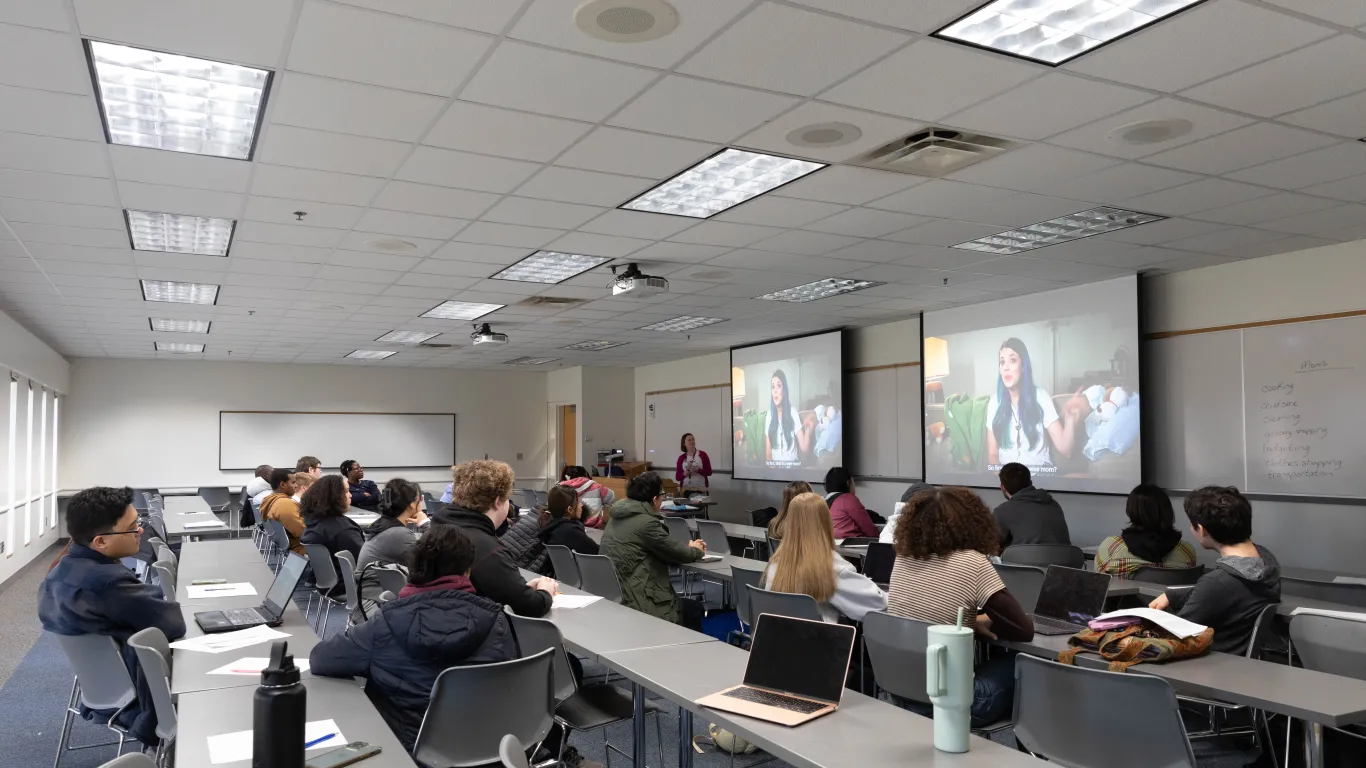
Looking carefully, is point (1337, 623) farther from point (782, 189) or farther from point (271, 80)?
point (271, 80)

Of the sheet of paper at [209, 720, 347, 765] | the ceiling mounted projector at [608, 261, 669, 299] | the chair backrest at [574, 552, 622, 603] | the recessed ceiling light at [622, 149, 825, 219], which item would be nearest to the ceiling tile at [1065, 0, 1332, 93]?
the recessed ceiling light at [622, 149, 825, 219]

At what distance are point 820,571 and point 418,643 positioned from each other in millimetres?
1747

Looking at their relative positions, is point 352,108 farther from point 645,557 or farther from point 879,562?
point 879,562

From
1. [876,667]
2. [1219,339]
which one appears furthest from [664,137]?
[1219,339]

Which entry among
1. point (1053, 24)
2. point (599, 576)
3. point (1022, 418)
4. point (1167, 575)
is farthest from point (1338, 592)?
point (1022, 418)

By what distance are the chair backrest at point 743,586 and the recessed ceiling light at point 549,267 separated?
2.90 m

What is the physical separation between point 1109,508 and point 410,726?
21.9 feet

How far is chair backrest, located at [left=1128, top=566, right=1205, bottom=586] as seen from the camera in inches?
182

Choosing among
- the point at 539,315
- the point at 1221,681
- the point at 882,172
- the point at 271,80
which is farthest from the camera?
the point at 539,315

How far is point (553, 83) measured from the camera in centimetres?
342

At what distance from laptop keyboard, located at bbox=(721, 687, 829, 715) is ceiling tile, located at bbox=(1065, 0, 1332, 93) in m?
2.50

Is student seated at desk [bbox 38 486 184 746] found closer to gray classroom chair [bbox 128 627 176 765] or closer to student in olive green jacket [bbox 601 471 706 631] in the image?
gray classroom chair [bbox 128 627 176 765]

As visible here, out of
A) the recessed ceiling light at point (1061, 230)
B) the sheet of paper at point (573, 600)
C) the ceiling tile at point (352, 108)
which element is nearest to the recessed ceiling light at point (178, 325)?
the ceiling tile at point (352, 108)

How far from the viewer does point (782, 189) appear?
16.1ft
